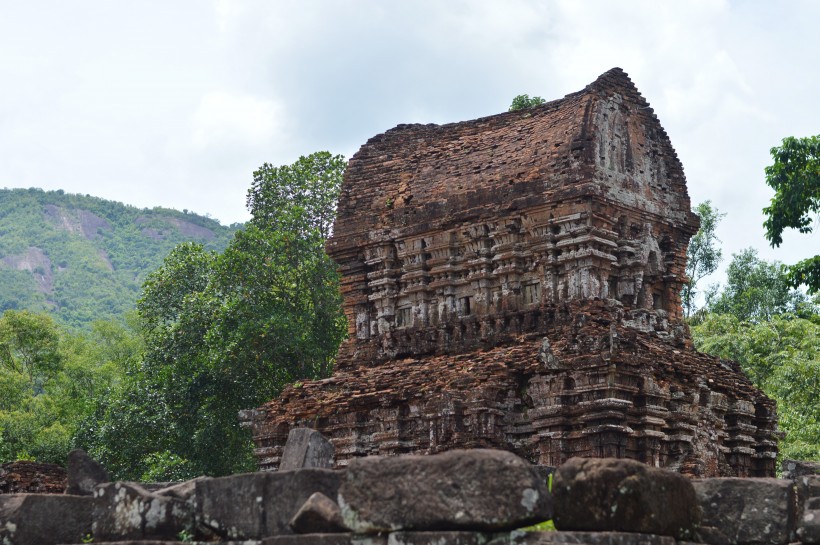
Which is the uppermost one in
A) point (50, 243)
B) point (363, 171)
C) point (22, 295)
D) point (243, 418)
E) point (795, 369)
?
point (50, 243)

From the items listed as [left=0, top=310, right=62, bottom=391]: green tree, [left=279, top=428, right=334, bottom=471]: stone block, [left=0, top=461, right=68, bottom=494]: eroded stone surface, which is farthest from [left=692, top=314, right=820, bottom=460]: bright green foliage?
[left=0, top=310, right=62, bottom=391]: green tree

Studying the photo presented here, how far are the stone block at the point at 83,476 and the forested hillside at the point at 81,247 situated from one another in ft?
314

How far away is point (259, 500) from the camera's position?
783cm

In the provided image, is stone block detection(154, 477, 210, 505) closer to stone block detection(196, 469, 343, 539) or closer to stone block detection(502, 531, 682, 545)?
stone block detection(196, 469, 343, 539)

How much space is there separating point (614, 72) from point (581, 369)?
4.78m

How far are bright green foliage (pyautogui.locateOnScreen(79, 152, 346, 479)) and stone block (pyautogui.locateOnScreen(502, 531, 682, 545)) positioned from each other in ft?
68.4

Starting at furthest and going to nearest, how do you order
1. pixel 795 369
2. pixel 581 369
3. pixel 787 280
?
pixel 795 369
pixel 787 280
pixel 581 369

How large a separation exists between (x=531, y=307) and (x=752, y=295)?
22389mm

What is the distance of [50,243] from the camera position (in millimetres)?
132000

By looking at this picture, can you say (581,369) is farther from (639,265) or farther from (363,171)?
(363,171)

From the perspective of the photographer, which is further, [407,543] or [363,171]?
[363,171]

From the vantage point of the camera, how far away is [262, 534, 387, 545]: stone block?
23.5ft

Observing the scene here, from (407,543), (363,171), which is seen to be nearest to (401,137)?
(363,171)

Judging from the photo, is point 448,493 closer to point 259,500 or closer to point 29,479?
point 259,500
